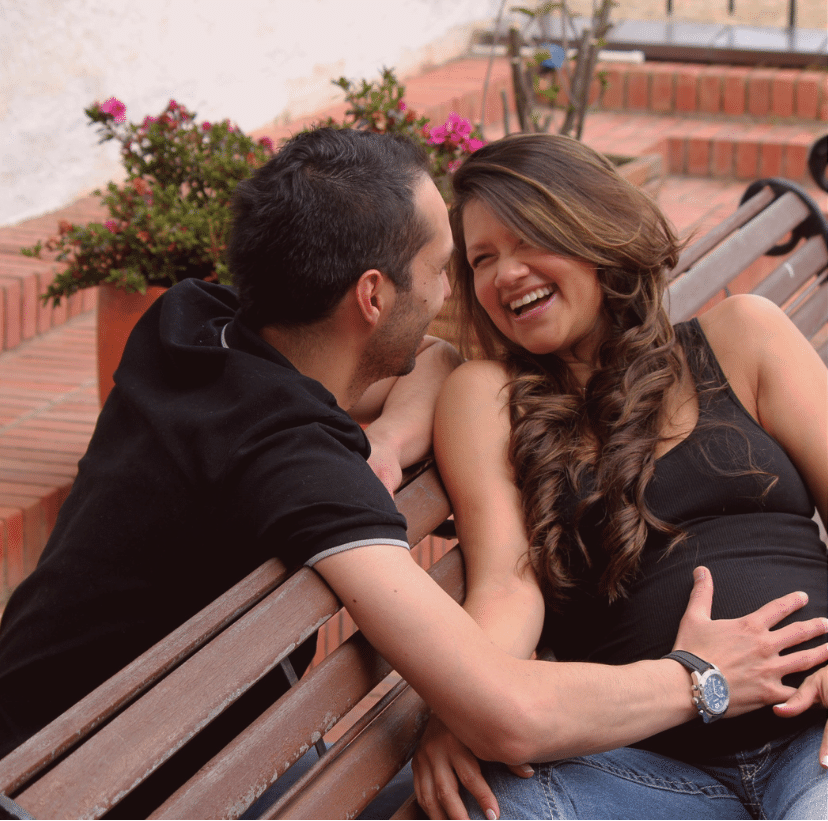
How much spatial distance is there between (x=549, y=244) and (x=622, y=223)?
0.64 ft

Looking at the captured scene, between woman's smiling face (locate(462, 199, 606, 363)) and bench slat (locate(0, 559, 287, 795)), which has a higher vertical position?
woman's smiling face (locate(462, 199, 606, 363))

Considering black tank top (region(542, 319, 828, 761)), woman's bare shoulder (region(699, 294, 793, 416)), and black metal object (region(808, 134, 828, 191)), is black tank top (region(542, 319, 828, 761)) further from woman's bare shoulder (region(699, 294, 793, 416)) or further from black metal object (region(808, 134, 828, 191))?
black metal object (region(808, 134, 828, 191))

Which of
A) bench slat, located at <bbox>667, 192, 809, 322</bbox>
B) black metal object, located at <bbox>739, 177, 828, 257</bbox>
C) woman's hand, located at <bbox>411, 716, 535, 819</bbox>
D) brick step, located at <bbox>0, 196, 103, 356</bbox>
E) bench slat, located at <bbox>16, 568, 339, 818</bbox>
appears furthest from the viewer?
brick step, located at <bbox>0, 196, 103, 356</bbox>

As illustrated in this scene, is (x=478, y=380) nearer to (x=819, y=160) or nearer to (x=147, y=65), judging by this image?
(x=819, y=160)

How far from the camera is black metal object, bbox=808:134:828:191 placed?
3.64 m

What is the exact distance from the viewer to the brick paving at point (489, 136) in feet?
9.80

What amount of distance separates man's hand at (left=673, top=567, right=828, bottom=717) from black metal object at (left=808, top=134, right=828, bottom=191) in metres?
2.29

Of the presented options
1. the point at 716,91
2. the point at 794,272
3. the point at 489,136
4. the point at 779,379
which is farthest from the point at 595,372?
the point at 716,91

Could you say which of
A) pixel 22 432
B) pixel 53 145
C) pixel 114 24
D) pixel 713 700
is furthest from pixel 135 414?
pixel 114 24

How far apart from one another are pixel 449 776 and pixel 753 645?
1.94 feet

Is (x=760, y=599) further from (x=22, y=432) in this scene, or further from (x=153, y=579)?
(x=22, y=432)

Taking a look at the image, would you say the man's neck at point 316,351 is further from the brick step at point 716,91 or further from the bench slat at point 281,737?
the brick step at point 716,91

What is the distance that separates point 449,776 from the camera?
61.6 inches

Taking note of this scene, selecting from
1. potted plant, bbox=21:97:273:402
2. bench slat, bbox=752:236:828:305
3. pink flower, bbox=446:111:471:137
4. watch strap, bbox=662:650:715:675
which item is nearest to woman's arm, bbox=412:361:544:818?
watch strap, bbox=662:650:715:675
